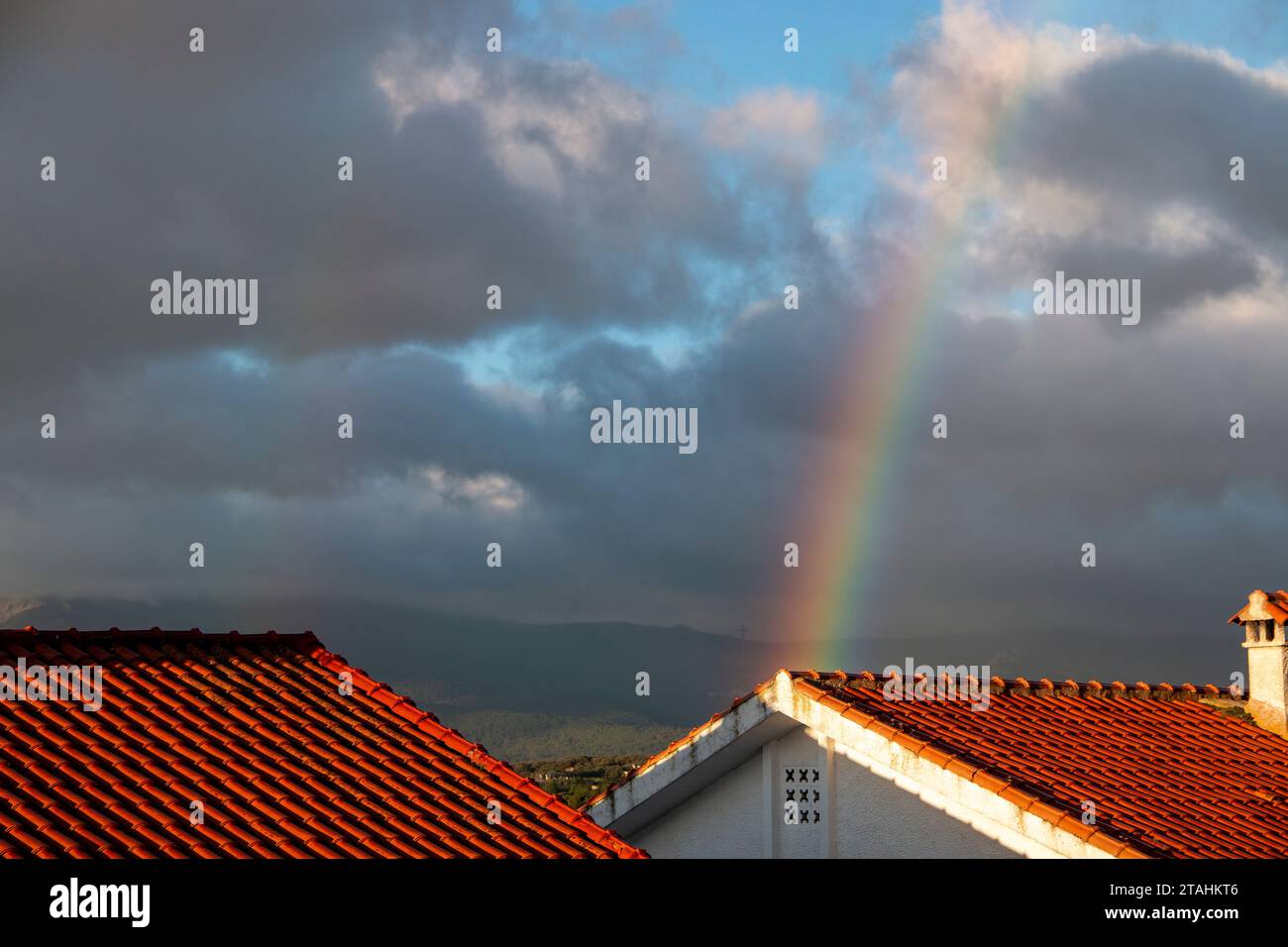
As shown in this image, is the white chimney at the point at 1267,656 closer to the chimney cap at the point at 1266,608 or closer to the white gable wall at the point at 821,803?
the chimney cap at the point at 1266,608

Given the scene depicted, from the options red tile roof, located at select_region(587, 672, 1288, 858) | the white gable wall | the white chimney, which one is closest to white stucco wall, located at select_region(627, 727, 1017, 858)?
the white gable wall

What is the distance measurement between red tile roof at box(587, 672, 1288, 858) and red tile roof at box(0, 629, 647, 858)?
15.2 ft

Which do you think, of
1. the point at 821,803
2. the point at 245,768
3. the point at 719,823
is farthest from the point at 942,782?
the point at 245,768

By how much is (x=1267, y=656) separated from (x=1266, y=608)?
909 millimetres

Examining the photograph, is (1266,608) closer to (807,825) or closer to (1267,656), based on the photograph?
(1267,656)

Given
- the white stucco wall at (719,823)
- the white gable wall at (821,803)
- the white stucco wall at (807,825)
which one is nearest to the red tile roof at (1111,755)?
the white gable wall at (821,803)

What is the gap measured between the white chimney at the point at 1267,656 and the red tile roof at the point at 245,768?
12554mm

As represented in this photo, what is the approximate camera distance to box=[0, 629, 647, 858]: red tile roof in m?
11.5
